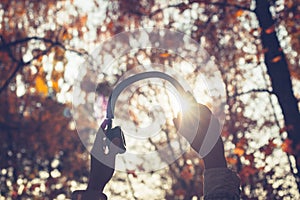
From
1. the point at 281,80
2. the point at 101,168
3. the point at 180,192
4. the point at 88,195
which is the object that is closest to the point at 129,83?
the point at 101,168

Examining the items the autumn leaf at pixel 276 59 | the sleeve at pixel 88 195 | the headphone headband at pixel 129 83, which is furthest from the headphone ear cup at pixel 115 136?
the autumn leaf at pixel 276 59

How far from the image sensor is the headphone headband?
250 cm

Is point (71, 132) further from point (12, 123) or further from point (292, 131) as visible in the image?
point (292, 131)

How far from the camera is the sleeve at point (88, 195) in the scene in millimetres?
2367

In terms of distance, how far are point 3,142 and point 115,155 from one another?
24.6 m

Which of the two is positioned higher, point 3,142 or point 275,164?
point 3,142

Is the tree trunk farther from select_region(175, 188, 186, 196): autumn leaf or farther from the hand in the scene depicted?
select_region(175, 188, 186, 196): autumn leaf

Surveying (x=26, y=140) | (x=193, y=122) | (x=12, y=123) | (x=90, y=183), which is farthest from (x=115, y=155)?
(x=26, y=140)

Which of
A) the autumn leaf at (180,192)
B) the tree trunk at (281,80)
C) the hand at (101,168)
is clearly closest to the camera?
the hand at (101,168)

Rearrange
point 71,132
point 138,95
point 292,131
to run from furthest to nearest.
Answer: point 71,132 < point 138,95 < point 292,131

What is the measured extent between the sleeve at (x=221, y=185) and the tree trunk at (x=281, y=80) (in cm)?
711

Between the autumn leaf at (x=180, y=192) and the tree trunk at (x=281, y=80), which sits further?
the autumn leaf at (x=180, y=192)

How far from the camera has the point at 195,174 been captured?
29.2m

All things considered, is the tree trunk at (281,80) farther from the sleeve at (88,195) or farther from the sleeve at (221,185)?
the sleeve at (88,195)
